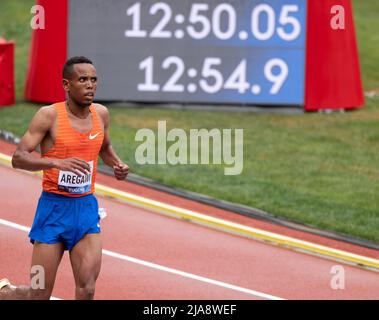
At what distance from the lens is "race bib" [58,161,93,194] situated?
7529mm

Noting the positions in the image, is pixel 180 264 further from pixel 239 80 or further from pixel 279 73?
pixel 279 73

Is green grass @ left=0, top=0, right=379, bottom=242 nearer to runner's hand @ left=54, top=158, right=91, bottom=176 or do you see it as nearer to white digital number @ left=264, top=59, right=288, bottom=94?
white digital number @ left=264, top=59, right=288, bottom=94

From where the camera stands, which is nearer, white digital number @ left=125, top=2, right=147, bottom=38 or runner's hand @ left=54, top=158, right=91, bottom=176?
runner's hand @ left=54, top=158, right=91, bottom=176

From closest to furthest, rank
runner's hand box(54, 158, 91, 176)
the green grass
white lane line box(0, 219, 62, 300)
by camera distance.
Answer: runner's hand box(54, 158, 91, 176) < white lane line box(0, 219, 62, 300) < the green grass

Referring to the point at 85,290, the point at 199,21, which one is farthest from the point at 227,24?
the point at 85,290

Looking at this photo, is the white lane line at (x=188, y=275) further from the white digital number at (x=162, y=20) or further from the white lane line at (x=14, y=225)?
the white digital number at (x=162, y=20)

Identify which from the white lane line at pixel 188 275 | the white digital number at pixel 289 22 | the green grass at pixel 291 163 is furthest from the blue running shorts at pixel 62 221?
the white digital number at pixel 289 22

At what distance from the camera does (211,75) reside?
677 inches

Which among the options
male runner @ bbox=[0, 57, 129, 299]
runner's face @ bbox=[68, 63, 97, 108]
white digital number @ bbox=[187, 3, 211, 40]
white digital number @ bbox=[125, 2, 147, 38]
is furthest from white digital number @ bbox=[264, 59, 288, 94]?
runner's face @ bbox=[68, 63, 97, 108]

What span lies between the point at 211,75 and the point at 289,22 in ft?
5.12

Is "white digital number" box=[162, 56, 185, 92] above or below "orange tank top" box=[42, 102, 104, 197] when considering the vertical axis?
above

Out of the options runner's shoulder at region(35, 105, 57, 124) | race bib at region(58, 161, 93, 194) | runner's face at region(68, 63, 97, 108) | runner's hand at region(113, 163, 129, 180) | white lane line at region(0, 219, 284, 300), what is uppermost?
runner's face at region(68, 63, 97, 108)
